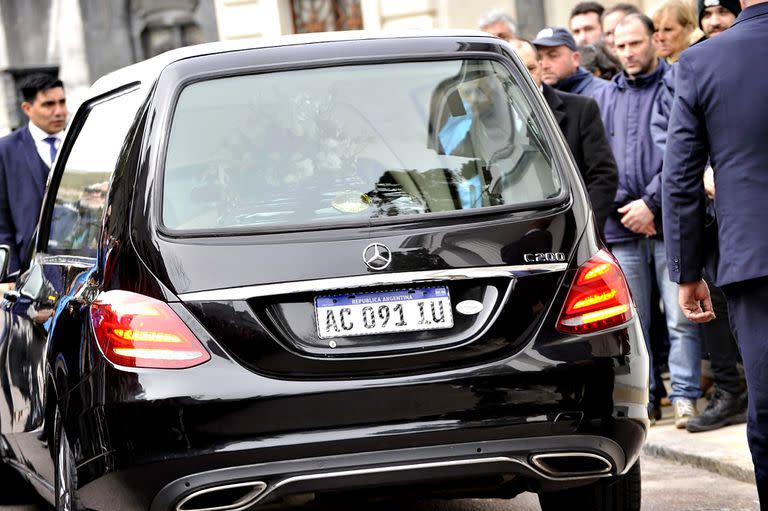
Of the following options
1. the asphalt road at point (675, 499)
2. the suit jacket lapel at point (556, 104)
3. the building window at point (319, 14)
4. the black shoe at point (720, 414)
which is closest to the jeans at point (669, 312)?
the black shoe at point (720, 414)

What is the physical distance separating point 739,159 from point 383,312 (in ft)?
3.69

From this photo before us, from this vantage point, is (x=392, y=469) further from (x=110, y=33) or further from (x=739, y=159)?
(x=110, y=33)

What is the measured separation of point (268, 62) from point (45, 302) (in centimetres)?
137

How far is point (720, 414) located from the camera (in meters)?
8.00

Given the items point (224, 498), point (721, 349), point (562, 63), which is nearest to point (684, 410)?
point (721, 349)

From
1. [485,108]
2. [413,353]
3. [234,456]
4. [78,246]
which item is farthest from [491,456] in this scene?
[78,246]

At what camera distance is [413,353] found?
4.57 m

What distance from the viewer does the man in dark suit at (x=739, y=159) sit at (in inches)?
181

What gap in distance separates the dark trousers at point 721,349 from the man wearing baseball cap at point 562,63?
1.74m

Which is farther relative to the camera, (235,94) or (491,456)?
(235,94)

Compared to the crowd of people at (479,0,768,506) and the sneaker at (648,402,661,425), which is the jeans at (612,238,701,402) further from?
the sneaker at (648,402,661,425)

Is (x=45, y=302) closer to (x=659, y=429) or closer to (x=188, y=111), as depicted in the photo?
(x=188, y=111)

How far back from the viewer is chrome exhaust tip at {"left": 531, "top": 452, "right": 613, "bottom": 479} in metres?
4.59

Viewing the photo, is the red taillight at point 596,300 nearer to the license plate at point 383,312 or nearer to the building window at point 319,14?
the license plate at point 383,312
